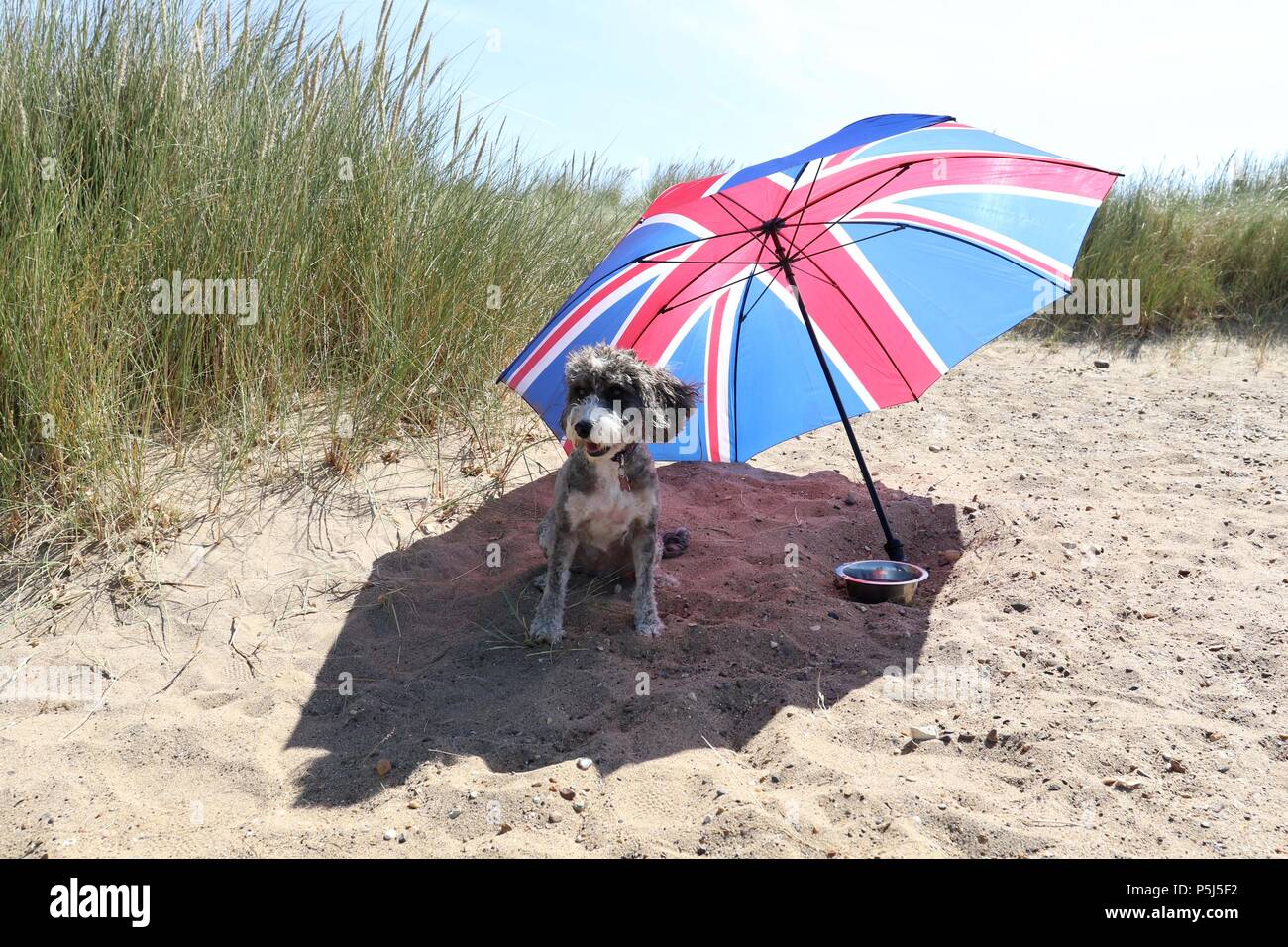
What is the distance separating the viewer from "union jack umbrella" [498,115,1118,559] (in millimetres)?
4387

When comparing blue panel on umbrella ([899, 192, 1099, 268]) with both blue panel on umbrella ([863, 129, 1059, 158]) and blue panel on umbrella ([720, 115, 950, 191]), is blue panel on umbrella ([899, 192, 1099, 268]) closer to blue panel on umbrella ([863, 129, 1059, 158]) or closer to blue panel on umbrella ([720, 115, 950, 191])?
blue panel on umbrella ([863, 129, 1059, 158])

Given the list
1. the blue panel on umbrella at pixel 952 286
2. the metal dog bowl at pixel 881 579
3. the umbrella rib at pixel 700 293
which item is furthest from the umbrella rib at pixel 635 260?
the metal dog bowl at pixel 881 579

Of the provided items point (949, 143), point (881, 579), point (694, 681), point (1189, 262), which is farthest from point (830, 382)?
point (1189, 262)

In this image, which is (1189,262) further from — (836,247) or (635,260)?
(635,260)

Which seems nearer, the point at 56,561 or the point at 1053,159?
the point at 1053,159

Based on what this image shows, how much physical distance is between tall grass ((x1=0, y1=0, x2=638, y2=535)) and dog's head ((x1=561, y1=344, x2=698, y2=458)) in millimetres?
1960

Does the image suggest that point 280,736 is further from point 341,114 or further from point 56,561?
point 341,114

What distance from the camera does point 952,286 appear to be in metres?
4.83

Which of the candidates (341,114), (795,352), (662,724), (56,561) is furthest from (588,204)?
(662,724)

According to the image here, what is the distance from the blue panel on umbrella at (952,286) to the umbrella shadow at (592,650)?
4.11ft

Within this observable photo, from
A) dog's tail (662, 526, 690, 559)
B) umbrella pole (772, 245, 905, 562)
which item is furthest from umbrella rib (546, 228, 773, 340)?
dog's tail (662, 526, 690, 559)

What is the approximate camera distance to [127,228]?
4.89m

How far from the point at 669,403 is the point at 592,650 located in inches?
48.2

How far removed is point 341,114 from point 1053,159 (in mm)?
4521
